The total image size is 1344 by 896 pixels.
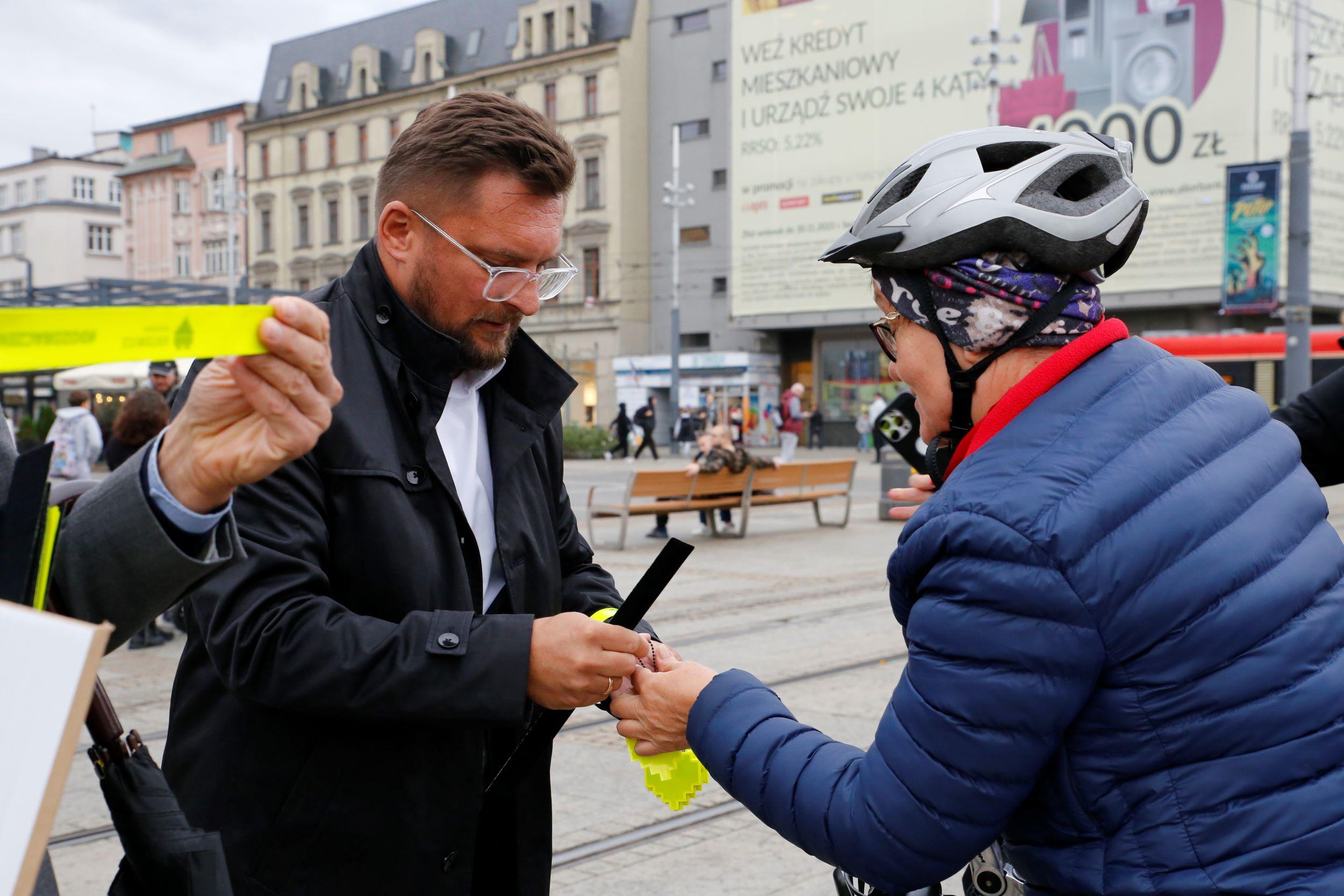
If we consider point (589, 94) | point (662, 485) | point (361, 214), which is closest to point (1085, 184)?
point (662, 485)

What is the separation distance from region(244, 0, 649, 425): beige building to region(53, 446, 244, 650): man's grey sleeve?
40.8 meters

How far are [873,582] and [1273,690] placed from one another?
29.6 ft

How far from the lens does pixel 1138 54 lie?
3394cm

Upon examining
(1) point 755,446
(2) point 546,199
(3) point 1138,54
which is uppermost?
(3) point 1138,54

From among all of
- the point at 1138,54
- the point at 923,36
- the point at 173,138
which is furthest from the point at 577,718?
the point at 173,138

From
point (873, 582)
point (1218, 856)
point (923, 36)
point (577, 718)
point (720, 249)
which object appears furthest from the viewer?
point (720, 249)

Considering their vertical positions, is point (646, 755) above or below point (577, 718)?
above

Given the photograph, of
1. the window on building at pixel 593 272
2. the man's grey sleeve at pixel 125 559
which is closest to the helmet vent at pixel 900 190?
the man's grey sleeve at pixel 125 559

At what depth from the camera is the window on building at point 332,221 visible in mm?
57094

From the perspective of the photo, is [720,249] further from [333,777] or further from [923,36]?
[333,777]

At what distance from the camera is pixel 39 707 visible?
0.84 meters

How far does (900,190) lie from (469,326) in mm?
816

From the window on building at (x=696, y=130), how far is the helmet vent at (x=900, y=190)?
45.4 meters

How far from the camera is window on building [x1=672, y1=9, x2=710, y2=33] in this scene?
46.1 m
